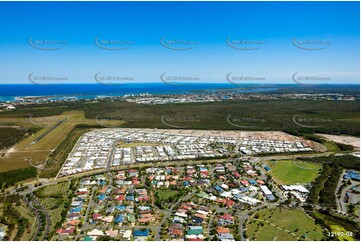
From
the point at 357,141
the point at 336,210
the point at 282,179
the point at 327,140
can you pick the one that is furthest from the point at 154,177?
the point at 357,141

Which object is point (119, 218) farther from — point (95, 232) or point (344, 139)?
point (344, 139)

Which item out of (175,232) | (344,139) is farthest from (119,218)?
(344,139)

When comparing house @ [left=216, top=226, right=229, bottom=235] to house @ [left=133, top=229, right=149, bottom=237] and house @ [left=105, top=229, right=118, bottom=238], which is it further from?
house @ [left=105, top=229, right=118, bottom=238]

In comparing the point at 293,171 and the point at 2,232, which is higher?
the point at 2,232

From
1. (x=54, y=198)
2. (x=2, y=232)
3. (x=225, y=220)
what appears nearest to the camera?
(x=2, y=232)

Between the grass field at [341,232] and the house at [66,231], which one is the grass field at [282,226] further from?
the house at [66,231]

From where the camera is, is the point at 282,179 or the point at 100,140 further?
the point at 100,140

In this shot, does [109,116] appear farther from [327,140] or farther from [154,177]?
[327,140]
